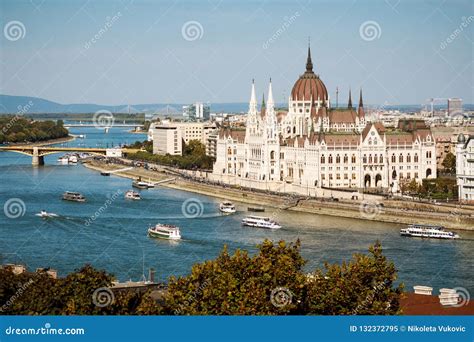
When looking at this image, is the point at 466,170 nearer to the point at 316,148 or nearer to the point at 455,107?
the point at 316,148

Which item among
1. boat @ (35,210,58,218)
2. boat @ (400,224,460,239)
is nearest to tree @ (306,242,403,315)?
boat @ (400,224,460,239)

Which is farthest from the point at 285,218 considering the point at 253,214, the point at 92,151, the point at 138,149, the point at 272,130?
the point at 138,149

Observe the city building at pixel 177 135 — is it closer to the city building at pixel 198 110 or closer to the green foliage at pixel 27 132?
the green foliage at pixel 27 132

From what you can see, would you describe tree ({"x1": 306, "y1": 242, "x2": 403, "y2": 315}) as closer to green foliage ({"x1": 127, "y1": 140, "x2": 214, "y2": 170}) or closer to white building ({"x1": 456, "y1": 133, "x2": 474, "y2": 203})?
white building ({"x1": 456, "y1": 133, "x2": 474, "y2": 203})

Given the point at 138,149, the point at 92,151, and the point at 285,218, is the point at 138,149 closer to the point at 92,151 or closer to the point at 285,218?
the point at 92,151

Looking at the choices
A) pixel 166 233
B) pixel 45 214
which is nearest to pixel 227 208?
pixel 45 214

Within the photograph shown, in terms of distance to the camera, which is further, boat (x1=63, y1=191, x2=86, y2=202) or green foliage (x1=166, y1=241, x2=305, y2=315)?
boat (x1=63, y1=191, x2=86, y2=202)

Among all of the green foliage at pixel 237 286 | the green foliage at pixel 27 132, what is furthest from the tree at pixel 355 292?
the green foliage at pixel 27 132
